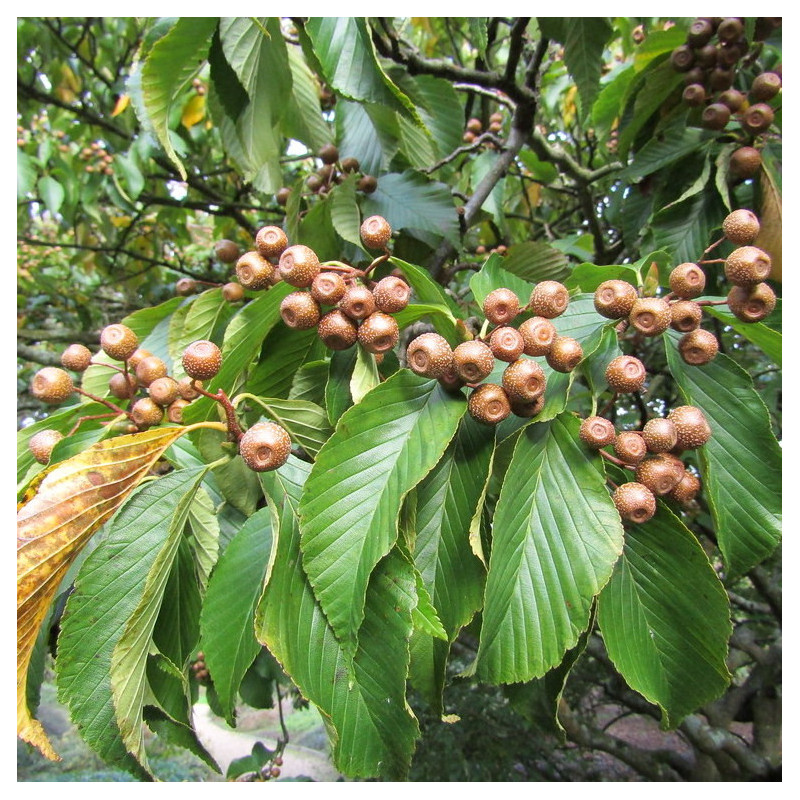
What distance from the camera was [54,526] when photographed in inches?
33.4

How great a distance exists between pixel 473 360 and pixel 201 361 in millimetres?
458

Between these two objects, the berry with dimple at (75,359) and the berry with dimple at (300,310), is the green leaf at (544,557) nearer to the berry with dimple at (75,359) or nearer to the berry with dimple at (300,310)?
the berry with dimple at (300,310)

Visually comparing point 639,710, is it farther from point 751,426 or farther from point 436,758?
point 751,426

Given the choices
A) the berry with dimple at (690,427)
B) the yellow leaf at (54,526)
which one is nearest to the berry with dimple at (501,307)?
the berry with dimple at (690,427)

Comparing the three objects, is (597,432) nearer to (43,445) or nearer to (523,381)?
(523,381)

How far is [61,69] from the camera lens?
4.01 metres

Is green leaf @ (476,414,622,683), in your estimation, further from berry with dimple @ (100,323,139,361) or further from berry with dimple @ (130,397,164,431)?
berry with dimple @ (100,323,139,361)

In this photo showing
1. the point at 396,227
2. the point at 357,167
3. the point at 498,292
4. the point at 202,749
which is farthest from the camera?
the point at 357,167

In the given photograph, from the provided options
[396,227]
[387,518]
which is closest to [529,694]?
[387,518]

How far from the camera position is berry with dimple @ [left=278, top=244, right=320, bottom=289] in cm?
97

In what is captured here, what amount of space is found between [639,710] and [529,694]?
3170 mm

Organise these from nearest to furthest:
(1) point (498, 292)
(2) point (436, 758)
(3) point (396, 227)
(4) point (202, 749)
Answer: (1) point (498, 292), (4) point (202, 749), (3) point (396, 227), (2) point (436, 758)

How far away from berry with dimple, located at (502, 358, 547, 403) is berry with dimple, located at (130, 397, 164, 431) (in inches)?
25.5

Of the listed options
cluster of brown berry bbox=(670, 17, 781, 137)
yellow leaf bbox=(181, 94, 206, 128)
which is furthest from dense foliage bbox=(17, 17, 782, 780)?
yellow leaf bbox=(181, 94, 206, 128)
